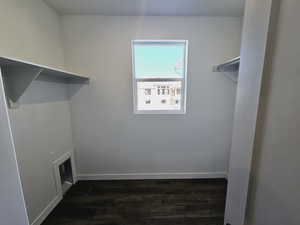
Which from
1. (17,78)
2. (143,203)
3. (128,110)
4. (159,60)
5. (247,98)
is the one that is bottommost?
(143,203)

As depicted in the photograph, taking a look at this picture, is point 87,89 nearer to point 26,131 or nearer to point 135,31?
point 26,131

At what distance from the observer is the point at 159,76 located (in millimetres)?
2141

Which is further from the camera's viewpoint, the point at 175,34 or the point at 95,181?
the point at 95,181

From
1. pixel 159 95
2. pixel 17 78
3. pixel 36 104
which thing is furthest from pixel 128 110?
pixel 17 78

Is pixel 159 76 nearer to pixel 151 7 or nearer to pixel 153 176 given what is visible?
pixel 151 7

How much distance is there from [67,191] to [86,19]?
2543 millimetres

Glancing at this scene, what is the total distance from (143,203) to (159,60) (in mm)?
2090

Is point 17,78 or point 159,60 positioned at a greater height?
point 159,60

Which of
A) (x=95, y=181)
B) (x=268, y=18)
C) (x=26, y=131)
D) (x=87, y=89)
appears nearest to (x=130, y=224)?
(x=95, y=181)

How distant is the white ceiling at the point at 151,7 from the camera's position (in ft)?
5.36

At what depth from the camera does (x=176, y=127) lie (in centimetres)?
220

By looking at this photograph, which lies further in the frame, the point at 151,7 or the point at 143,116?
the point at 143,116

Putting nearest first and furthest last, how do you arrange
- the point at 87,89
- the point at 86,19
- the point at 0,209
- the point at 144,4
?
1. the point at 0,209
2. the point at 144,4
3. the point at 86,19
4. the point at 87,89

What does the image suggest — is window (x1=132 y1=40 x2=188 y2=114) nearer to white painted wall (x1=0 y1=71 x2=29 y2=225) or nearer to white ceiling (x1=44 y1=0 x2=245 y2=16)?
white ceiling (x1=44 y1=0 x2=245 y2=16)
